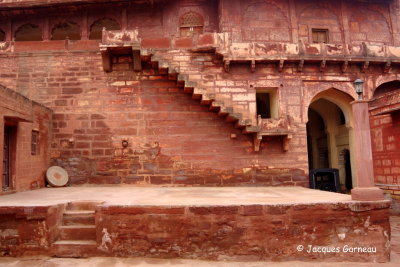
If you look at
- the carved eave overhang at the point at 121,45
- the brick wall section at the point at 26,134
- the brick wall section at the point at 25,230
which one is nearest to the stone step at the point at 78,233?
the brick wall section at the point at 25,230

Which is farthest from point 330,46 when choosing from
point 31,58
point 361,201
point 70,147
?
point 31,58

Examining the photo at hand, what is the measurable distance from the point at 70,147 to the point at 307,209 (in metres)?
8.96

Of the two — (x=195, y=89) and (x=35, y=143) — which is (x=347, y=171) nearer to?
(x=195, y=89)

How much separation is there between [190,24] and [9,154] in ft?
25.8

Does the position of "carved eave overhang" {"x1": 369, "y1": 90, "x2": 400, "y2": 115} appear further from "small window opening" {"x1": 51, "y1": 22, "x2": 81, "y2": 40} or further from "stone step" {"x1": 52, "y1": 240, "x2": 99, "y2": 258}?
"small window opening" {"x1": 51, "y1": 22, "x2": 81, "y2": 40}

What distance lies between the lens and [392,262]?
5938mm

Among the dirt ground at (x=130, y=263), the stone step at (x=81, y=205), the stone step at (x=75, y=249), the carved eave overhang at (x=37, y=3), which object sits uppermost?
the carved eave overhang at (x=37, y=3)

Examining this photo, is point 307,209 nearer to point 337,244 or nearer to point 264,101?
point 337,244

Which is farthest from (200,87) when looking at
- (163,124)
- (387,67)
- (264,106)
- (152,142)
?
(387,67)

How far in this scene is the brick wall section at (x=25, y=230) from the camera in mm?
5965

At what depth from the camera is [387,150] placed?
36.6ft

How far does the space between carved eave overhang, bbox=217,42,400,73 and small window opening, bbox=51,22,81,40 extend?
21.0ft

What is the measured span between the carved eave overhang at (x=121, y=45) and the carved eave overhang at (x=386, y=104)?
856 centimetres

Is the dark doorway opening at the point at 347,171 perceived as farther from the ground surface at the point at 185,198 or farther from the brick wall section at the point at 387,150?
the ground surface at the point at 185,198
